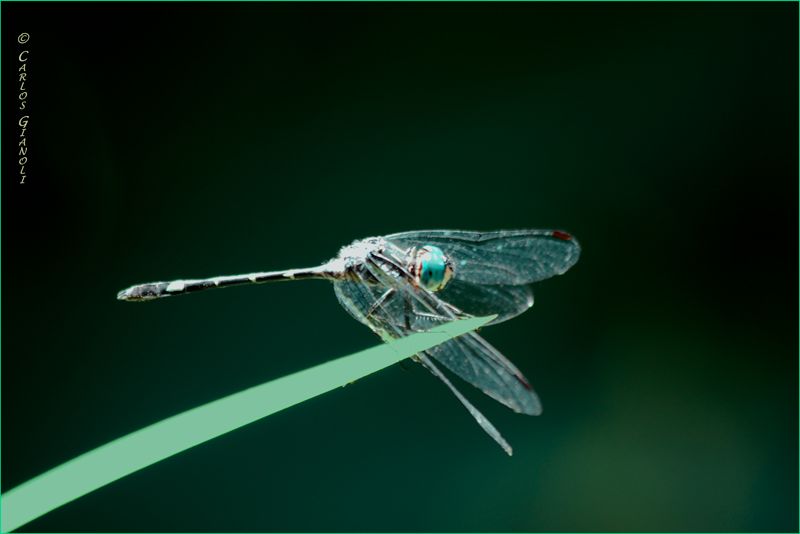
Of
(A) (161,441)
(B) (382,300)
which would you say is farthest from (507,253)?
(A) (161,441)

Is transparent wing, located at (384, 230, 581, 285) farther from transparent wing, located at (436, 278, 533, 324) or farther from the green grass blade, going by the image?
the green grass blade

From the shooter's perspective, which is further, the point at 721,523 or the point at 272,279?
the point at 721,523

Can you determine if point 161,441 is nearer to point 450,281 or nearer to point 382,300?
point 382,300

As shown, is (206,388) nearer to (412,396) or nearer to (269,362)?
(269,362)

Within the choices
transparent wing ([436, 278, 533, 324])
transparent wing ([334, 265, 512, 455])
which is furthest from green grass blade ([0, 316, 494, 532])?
transparent wing ([436, 278, 533, 324])

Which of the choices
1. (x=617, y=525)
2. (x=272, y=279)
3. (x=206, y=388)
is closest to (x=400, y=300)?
(x=272, y=279)

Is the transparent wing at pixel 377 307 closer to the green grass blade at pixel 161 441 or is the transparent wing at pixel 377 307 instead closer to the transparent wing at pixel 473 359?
the transparent wing at pixel 473 359

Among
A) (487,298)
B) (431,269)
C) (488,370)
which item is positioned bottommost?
(488,370)
